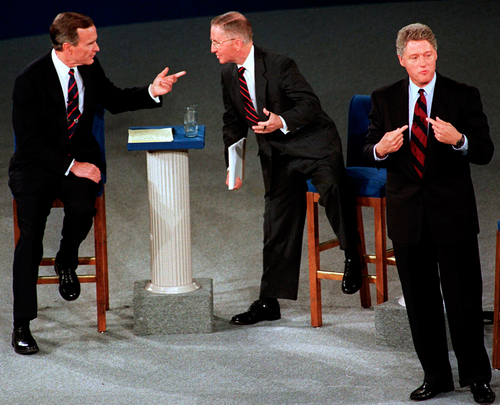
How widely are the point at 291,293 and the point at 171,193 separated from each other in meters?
0.83

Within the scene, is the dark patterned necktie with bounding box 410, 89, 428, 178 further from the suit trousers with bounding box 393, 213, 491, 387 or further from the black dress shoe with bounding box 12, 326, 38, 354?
the black dress shoe with bounding box 12, 326, 38, 354

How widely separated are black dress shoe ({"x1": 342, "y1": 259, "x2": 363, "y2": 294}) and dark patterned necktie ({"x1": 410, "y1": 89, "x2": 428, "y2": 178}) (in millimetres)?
1052

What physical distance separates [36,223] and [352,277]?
1576mm

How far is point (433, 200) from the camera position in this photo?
2838 millimetres

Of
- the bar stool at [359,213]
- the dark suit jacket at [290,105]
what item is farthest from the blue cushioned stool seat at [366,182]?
the dark suit jacket at [290,105]

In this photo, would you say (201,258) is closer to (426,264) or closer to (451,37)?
(426,264)

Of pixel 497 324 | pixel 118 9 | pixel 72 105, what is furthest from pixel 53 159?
pixel 118 9

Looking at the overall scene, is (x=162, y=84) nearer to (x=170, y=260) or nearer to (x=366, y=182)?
(x=170, y=260)

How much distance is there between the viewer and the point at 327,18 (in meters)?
11.0

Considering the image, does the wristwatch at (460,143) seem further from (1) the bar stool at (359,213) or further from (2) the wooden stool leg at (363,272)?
(2) the wooden stool leg at (363,272)

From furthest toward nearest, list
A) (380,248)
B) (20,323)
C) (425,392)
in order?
1. (380,248)
2. (20,323)
3. (425,392)

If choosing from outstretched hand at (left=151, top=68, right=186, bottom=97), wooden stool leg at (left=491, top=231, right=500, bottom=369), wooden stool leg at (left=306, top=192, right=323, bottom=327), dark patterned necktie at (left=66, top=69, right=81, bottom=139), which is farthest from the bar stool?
dark patterned necktie at (left=66, top=69, right=81, bottom=139)

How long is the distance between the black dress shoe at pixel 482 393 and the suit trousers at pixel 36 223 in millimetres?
1956

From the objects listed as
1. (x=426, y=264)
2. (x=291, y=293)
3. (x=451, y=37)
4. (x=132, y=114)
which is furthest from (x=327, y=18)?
(x=426, y=264)
